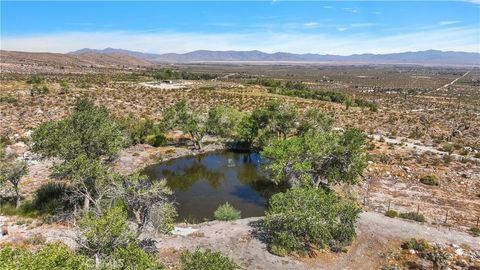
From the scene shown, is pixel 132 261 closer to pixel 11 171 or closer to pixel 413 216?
pixel 11 171

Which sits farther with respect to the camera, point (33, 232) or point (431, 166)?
point (431, 166)

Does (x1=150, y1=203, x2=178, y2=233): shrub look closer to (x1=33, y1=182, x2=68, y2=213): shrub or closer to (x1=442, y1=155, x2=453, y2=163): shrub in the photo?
(x1=33, y1=182, x2=68, y2=213): shrub

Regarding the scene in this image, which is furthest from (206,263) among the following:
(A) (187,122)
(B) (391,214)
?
(A) (187,122)

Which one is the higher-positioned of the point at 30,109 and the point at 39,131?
the point at 39,131

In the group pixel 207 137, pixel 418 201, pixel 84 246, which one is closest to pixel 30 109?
pixel 207 137

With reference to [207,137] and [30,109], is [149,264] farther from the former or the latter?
[30,109]

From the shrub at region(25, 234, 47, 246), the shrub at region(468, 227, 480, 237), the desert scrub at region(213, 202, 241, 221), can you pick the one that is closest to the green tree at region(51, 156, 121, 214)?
the shrub at region(25, 234, 47, 246)
